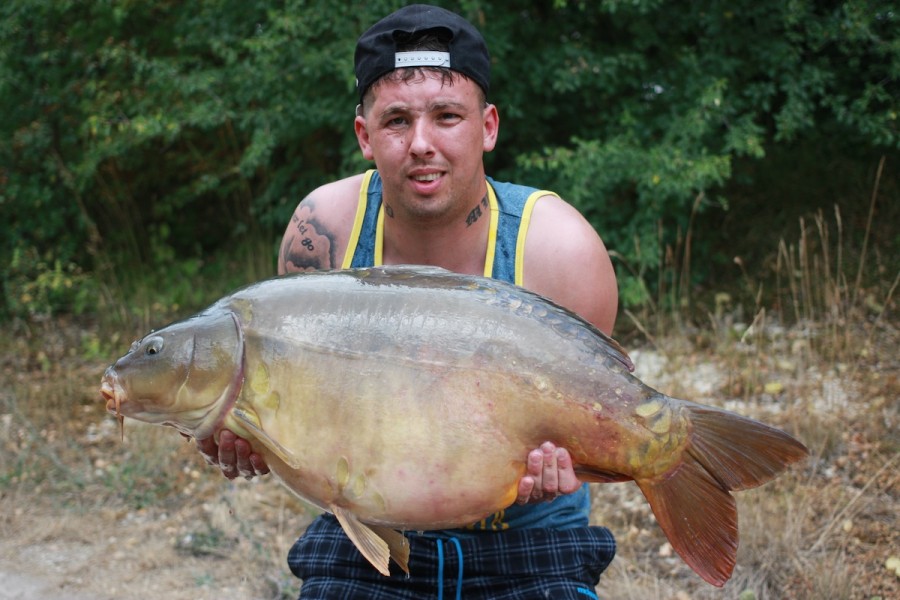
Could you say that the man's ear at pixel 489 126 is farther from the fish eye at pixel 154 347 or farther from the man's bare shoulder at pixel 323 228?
the fish eye at pixel 154 347

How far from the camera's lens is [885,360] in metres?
4.73

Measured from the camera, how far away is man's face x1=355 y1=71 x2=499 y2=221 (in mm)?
2240

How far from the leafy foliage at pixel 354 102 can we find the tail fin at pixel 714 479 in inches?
119

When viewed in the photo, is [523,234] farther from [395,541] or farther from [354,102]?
[354,102]

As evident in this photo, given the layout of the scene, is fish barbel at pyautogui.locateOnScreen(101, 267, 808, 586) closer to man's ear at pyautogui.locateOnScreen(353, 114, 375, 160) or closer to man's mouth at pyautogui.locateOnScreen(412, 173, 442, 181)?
man's mouth at pyautogui.locateOnScreen(412, 173, 442, 181)

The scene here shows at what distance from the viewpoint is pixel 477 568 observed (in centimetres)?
224

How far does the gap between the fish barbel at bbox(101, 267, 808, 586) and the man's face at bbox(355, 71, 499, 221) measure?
0.46 m

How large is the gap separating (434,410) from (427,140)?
73cm

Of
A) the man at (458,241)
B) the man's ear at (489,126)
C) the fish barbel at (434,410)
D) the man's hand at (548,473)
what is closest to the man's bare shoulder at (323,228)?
the man at (458,241)

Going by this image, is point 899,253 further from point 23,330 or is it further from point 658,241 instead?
point 23,330

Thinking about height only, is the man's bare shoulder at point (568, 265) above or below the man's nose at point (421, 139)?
below

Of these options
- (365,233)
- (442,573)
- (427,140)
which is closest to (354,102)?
(365,233)

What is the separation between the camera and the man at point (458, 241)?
2.24 meters

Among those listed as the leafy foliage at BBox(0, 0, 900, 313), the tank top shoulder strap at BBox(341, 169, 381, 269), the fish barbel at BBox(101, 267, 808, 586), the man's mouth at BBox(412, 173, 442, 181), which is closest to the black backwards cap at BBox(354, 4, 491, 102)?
the man's mouth at BBox(412, 173, 442, 181)
